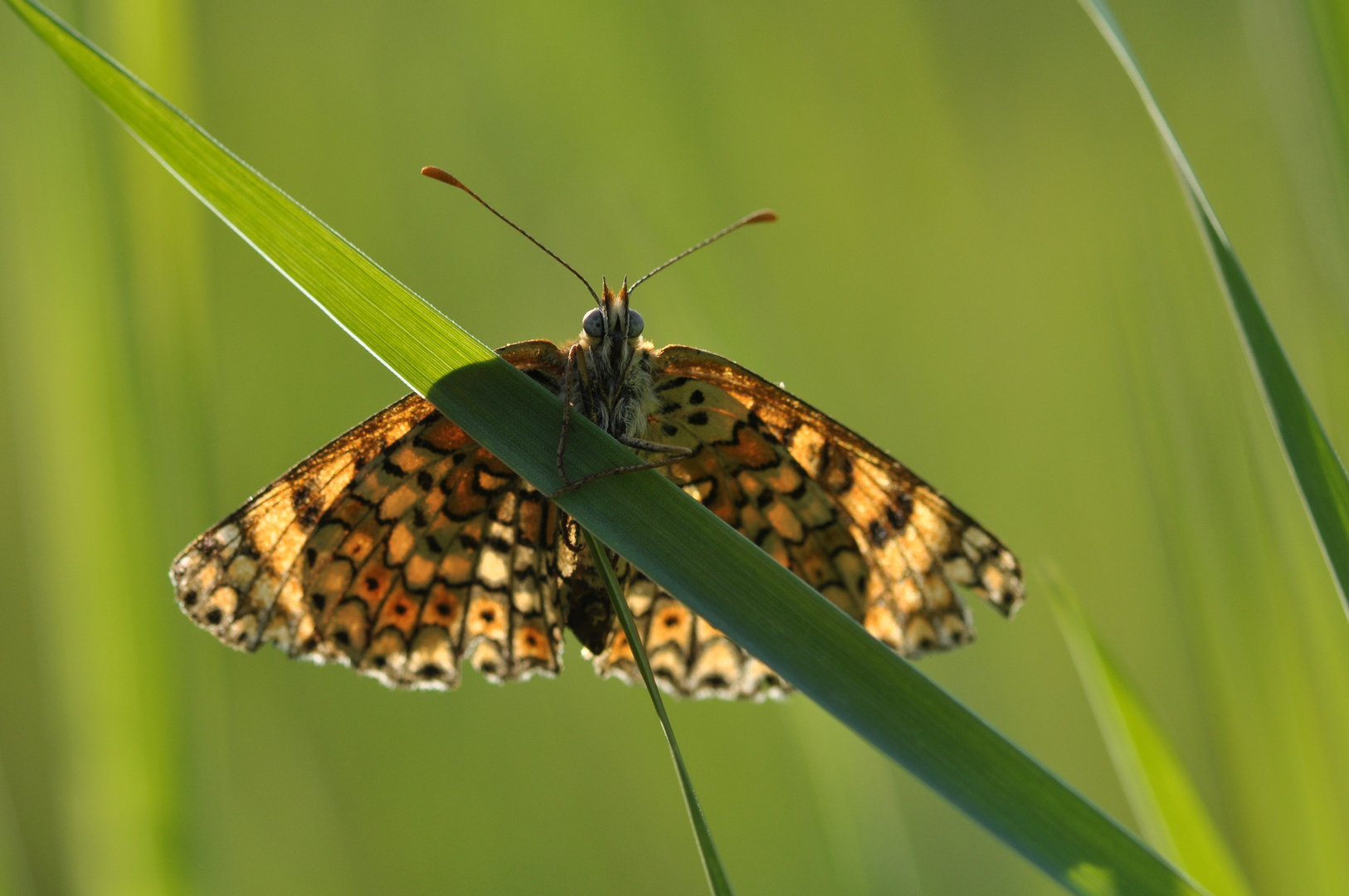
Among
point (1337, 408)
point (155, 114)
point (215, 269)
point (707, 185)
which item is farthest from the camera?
point (215, 269)

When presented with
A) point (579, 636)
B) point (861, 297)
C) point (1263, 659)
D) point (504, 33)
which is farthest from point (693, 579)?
point (861, 297)

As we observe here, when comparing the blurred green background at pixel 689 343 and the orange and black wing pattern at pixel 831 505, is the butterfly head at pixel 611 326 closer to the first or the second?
the orange and black wing pattern at pixel 831 505

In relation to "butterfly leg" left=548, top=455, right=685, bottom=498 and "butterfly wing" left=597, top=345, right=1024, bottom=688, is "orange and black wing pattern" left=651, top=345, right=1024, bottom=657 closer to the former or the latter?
"butterfly wing" left=597, top=345, right=1024, bottom=688

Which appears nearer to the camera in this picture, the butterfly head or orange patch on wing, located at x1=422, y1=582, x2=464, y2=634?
the butterfly head

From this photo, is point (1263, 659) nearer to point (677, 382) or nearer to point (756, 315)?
point (677, 382)

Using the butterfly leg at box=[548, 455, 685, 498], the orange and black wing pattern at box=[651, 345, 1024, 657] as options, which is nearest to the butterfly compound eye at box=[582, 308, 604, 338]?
the orange and black wing pattern at box=[651, 345, 1024, 657]
